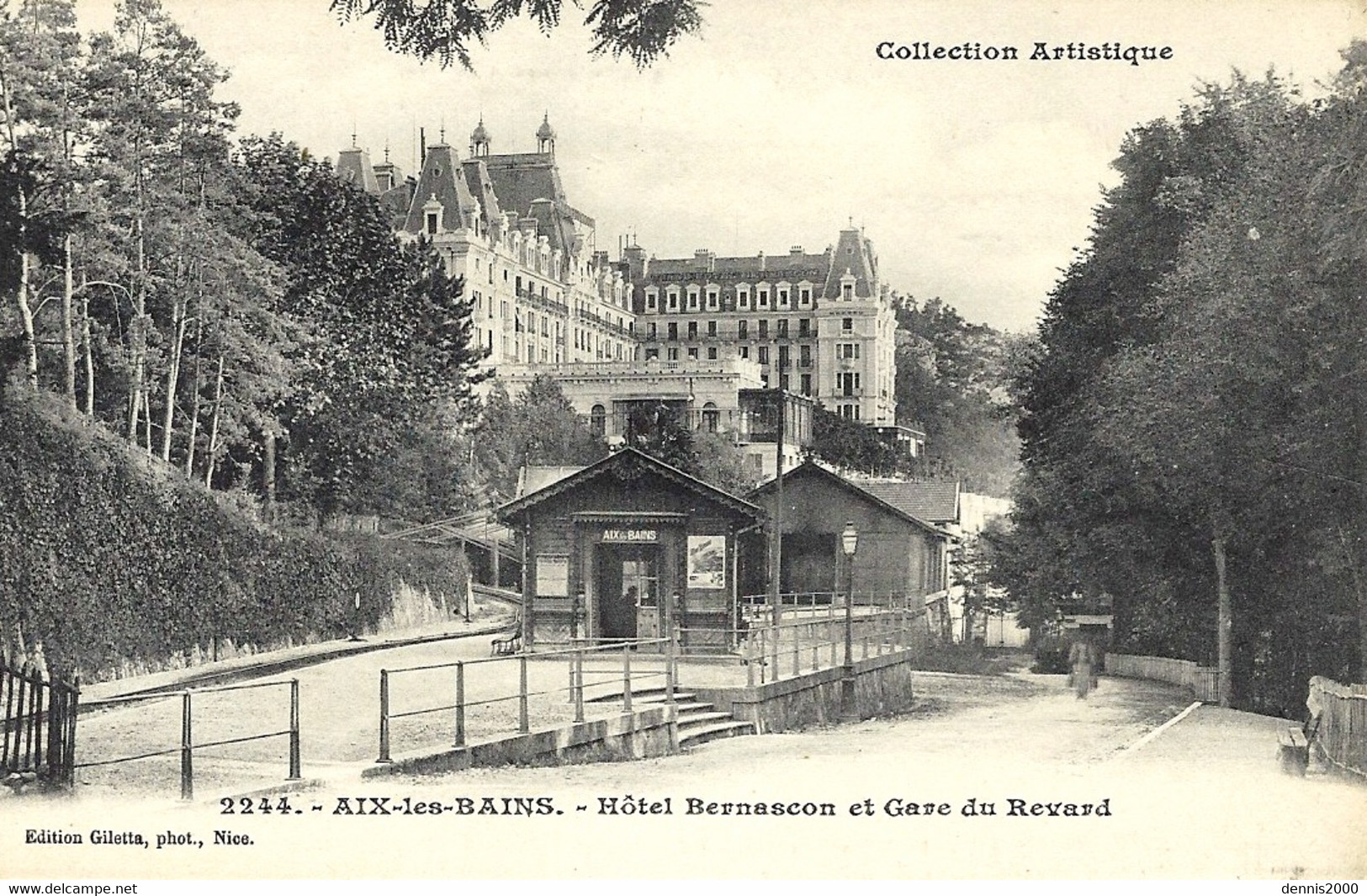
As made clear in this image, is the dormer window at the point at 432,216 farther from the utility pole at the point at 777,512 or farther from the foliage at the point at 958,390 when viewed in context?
the foliage at the point at 958,390

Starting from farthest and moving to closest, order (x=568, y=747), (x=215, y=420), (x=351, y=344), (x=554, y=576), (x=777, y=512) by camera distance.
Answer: (x=351, y=344) → (x=777, y=512) → (x=215, y=420) → (x=554, y=576) → (x=568, y=747)

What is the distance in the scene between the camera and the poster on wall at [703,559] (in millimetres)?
23141

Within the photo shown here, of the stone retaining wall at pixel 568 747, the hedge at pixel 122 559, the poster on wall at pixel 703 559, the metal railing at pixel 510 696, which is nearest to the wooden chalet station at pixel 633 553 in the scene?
the poster on wall at pixel 703 559

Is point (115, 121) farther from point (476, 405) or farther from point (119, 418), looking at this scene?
point (476, 405)

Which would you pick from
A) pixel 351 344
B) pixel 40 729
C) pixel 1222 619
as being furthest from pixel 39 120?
pixel 1222 619

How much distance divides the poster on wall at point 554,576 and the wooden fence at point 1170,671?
10.9m

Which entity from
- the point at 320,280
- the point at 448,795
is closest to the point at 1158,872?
the point at 448,795

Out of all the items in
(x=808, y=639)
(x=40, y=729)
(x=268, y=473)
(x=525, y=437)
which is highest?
(x=525, y=437)

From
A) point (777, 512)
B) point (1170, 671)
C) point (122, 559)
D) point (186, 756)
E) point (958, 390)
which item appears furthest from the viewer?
point (958, 390)

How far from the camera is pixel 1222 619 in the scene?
938 inches

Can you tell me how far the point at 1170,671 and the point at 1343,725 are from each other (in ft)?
51.6

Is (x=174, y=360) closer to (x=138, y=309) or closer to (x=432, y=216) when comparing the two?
(x=138, y=309)

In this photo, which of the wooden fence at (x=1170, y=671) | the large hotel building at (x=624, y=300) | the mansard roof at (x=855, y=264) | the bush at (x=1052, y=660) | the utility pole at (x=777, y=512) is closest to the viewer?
the mansard roof at (x=855, y=264)

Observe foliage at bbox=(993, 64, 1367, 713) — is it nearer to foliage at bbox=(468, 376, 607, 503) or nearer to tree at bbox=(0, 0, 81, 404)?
foliage at bbox=(468, 376, 607, 503)
